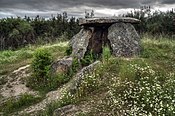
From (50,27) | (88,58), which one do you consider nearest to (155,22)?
(50,27)

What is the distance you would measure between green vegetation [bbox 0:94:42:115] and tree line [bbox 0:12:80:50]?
25508mm

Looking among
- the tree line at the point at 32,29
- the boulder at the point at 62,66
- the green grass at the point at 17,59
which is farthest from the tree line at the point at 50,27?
the boulder at the point at 62,66

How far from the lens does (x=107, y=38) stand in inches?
746

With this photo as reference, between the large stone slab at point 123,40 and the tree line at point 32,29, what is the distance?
2201 centimetres

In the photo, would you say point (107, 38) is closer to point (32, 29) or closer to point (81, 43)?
point (81, 43)

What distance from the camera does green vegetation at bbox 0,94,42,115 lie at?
14.5 meters

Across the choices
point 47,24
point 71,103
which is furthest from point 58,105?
point 47,24

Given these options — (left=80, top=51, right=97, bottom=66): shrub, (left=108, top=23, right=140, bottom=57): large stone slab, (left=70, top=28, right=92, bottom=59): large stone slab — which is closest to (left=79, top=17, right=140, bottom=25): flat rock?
(left=108, top=23, right=140, bottom=57): large stone slab

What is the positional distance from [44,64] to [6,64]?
5.03 m

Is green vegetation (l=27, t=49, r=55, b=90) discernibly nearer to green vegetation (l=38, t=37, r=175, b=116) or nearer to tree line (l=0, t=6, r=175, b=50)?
green vegetation (l=38, t=37, r=175, b=116)

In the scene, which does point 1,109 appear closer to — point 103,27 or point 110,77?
point 110,77

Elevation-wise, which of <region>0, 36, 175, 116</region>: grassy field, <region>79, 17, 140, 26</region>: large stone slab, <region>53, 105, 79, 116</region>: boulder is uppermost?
<region>79, 17, 140, 26</region>: large stone slab

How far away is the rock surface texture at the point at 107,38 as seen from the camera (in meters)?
18.0

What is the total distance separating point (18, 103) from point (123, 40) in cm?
653
